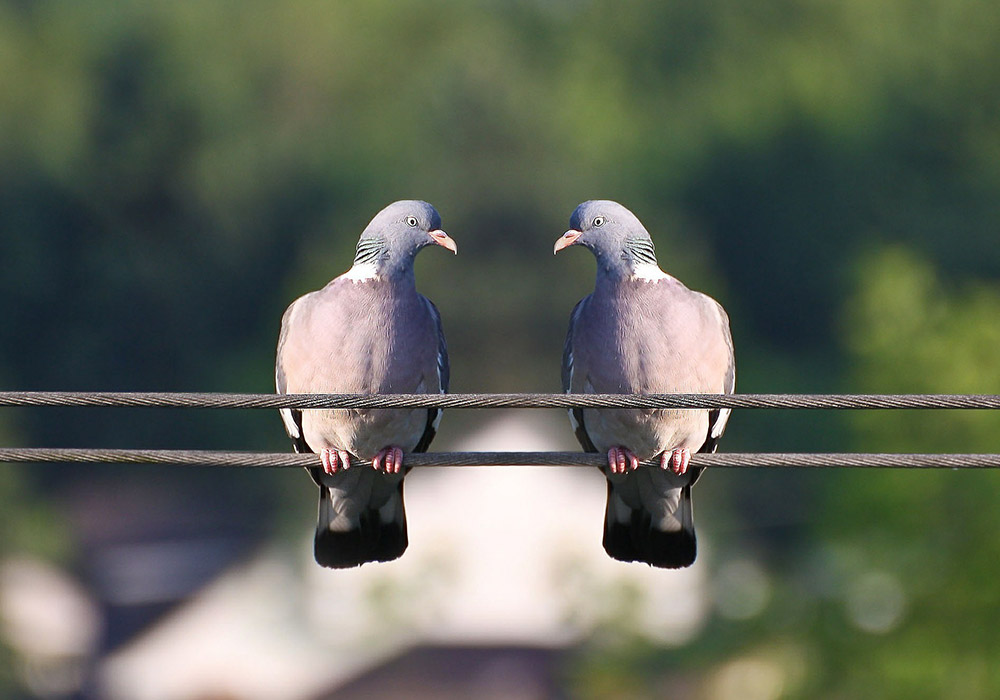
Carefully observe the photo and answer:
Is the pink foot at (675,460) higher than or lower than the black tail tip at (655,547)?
higher

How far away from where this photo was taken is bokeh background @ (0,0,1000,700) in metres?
43.8

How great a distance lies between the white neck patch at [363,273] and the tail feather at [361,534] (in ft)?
2.83

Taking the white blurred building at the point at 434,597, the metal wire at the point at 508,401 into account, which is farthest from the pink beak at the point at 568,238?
the white blurred building at the point at 434,597

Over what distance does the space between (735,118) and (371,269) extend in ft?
201

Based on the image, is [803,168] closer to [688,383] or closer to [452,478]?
[452,478]

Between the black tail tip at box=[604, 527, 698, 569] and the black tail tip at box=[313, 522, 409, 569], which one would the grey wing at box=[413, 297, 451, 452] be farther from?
the black tail tip at box=[604, 527, 698, 569]

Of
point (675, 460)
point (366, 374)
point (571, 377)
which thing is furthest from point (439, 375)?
point (675, 460)

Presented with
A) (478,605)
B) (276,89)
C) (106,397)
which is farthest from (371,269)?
(276,89)

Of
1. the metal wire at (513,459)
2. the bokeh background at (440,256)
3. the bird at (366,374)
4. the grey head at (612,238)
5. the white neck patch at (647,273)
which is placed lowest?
the metal wire at (513,459)

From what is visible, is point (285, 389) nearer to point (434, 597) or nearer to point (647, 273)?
point (647, 273)

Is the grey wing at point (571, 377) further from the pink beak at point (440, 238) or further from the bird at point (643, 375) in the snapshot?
the pink beak at point (440, 238)

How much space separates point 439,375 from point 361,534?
2.41ft

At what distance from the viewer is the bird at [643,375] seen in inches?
278

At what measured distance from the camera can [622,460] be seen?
7.00m
